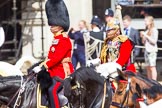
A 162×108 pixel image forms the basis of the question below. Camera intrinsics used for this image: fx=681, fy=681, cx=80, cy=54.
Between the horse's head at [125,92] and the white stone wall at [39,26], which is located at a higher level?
the horse's head at [125,92]

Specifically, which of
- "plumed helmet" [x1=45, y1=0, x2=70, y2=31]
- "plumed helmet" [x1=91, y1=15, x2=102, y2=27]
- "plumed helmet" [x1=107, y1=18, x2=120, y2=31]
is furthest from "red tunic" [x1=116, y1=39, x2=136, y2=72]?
"plumed helmet" [x1=91, y1=15, x2=102, y2=27]

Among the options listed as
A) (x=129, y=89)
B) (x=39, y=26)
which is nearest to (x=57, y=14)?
(x=129, y=89)

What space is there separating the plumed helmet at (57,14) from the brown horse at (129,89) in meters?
1.28

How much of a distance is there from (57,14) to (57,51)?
0.59 m

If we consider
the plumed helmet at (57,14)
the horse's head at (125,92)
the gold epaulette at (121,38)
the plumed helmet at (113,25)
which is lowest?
the horse's head at (125,92)

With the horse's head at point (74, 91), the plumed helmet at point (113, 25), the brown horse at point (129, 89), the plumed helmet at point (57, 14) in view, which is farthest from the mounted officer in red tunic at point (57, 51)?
the brown horse at point (129, 89)

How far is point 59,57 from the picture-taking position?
27.0 feet

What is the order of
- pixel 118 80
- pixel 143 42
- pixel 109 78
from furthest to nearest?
pixel 143 42, pixel 109 78, pixel 118 80

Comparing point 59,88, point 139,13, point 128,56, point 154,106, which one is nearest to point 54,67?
point 59,88

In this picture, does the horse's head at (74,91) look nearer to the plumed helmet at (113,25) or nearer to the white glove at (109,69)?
the white glove at (109,69)

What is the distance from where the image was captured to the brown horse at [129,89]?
724cm

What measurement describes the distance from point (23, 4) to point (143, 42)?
3228mm

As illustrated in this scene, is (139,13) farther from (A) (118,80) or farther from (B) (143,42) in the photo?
(A) (118,80)

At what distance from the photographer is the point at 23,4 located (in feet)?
52.2
